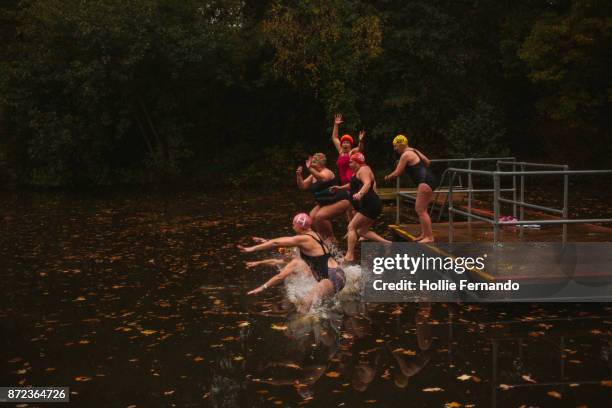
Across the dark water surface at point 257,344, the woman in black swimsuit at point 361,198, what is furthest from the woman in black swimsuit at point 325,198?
the dark water surface at point 257,344

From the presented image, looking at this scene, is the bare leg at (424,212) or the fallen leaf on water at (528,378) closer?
the fallen leaf on water at (528,378)

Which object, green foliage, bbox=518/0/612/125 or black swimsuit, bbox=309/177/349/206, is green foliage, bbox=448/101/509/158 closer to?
green foliage, bbox=518/0/612/125

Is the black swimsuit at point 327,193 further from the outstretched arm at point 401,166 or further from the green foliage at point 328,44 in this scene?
the green foliage at point 328,44

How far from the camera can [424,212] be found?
11578mm

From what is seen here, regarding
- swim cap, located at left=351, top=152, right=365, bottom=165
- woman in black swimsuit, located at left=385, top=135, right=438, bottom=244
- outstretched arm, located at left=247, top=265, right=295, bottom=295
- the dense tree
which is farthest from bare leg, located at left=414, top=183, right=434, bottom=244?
the dense tree

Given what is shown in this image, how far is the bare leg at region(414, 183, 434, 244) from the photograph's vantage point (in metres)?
11.5

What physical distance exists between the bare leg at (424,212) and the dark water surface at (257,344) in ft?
7.05

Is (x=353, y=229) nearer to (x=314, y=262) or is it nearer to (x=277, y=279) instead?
(x=314, y=262)

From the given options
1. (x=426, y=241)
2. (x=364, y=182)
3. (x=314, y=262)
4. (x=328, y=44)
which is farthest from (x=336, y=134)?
(x=328, y=44)

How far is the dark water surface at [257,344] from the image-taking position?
6.40 metres

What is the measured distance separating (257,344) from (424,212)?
4.62m

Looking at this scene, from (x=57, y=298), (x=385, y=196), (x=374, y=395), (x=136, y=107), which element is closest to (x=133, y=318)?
(x=57, y=298)

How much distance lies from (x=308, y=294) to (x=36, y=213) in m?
14.5

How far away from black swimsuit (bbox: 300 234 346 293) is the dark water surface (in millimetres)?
366
